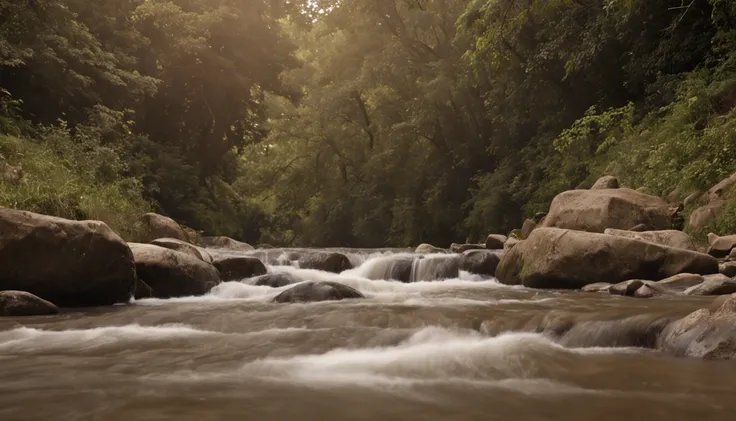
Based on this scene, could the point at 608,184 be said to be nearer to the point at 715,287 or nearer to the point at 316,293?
the point at 715,287

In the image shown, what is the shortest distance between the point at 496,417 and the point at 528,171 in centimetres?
1761

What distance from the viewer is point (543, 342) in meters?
4.53

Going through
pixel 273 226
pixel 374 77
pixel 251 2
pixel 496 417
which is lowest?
pixel 496 417

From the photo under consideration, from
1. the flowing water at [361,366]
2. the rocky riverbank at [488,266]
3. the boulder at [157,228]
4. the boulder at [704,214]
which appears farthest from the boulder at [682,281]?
the boulder at [157,228]

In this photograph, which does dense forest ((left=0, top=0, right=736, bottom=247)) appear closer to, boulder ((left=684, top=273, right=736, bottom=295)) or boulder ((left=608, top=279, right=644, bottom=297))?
boulder ((left=684, top=273, right=736, bottom=295))

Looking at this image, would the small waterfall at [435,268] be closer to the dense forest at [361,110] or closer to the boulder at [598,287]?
the boulder at [598,287]

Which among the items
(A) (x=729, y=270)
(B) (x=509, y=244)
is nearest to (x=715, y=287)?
(A) (x=729, y=270)

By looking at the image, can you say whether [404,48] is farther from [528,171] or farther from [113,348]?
[113,348]

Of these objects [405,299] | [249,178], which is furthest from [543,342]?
[249,178]

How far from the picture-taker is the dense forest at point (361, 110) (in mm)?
12188

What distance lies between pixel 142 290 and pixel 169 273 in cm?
47

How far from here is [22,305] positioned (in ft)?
20.6

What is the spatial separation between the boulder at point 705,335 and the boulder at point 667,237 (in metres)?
4.56

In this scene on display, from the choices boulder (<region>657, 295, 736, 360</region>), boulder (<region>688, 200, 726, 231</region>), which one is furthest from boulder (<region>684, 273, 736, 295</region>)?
boulder (<region>688, 200, 726, 231</region>)
